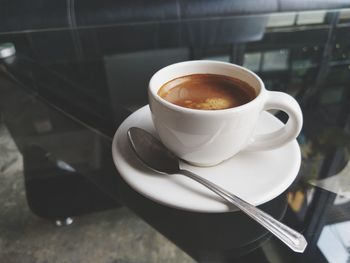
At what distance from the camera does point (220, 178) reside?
38 cm

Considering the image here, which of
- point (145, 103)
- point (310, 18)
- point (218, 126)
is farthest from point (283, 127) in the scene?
point (310, 18)

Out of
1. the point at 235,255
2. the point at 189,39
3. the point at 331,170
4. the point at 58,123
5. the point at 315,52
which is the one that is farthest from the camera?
the point at 189,39

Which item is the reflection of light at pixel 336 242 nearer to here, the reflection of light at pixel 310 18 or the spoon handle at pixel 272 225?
the spoon handle at pixel 272 225

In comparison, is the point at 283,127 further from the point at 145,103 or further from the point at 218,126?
the point at 145,103

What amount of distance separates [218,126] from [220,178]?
7cm

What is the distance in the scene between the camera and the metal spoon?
33cm

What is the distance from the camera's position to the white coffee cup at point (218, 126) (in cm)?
35

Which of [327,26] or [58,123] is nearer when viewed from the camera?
[58,123]

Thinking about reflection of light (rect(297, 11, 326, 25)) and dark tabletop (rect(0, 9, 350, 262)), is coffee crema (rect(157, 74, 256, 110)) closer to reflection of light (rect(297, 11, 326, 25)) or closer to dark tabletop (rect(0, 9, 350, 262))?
dark tabletop (rect(0, 9, 350, 262))

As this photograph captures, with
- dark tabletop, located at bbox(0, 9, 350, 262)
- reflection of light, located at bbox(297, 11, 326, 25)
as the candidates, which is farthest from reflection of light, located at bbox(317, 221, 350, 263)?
reflection of light, located at bbox(297, 11, 326, 25)

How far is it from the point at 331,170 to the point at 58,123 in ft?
1.53

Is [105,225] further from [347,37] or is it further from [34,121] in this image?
[347,37]

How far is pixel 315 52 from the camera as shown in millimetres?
796

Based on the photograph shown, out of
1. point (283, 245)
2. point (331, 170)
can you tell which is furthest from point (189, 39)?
point (283, 245)
